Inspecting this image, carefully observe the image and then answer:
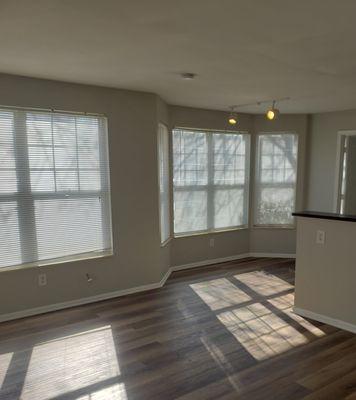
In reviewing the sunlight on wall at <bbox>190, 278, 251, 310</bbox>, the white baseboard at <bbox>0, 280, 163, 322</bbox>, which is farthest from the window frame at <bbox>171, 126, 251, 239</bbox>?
the white baseboard at <bbox>0, 280, 163, 322</bbox>

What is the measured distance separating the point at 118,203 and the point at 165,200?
0.92 m

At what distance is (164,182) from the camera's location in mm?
4445

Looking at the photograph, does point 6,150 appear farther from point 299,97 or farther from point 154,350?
point 299,97

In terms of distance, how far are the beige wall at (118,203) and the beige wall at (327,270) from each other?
1742 millimetres

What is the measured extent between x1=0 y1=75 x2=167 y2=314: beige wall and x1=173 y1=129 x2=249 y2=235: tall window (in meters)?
0.85

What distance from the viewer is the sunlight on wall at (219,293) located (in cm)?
363

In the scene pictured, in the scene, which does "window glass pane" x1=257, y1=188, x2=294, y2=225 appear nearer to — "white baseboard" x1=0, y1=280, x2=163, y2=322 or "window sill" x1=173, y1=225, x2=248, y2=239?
"window sill" x1=173, y1=225, x2=248, y2=239

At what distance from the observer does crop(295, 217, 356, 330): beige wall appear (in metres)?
2.96

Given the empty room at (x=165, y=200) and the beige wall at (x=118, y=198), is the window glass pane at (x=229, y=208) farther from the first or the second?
the beige wall at (x=118, y=198)

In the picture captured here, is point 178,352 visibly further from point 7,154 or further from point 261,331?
point 7,154

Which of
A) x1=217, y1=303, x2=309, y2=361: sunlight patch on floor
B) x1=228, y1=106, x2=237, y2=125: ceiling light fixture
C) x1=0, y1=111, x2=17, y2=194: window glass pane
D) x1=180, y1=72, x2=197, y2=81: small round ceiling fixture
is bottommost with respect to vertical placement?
x1=217, y1=303, x2=309, y2=361: sunlight patch on floor

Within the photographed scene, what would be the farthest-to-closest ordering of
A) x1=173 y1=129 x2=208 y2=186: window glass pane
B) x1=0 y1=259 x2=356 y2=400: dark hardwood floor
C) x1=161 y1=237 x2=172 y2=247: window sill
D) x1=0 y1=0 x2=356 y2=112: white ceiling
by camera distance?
x1=173 y1=129 x2=208 y2=186: window glass pane
x1=161 y1=237 x2=172 y2=247: window sill
x1=0 y1=259 x2=356 y2=400: dark hardwood floor
x1=0 y1=0 x2=356 y2=112: white ceiling

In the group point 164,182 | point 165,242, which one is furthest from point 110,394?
point 164,182

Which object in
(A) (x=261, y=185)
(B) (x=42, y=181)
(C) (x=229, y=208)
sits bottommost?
(C) (x=229, y=208)
